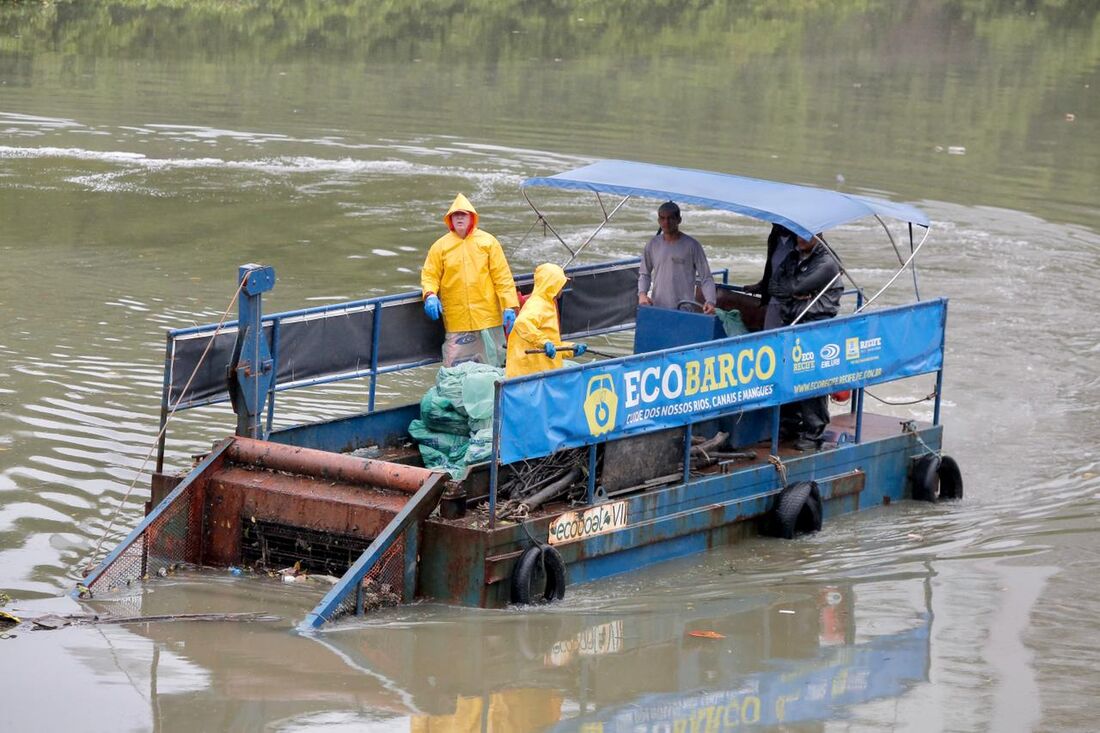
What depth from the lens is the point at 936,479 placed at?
13.4m

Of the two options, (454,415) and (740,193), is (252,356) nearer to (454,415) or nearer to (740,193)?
(454,415)

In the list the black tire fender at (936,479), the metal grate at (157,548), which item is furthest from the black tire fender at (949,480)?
the metal grate at (157,548)

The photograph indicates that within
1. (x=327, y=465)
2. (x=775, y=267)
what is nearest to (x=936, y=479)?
(x=775, y=267)

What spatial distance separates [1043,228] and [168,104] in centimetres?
1559

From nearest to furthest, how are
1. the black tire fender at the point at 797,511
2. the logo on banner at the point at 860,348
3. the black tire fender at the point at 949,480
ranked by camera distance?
the black tire fender at the point at 797,511, the logo on banner at the point at 860,348, the black tire fender at the point at 949,480

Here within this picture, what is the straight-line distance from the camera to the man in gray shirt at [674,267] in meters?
13.6

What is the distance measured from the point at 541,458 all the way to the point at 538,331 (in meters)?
0.96

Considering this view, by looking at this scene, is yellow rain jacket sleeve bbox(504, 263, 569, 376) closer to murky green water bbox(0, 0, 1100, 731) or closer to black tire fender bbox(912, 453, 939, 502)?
murky green water bbox(0, 0, 1100, 731)

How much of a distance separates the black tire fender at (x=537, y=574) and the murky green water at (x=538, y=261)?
0.61 ft

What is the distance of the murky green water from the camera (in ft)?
30.6

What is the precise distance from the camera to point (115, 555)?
33.3ft

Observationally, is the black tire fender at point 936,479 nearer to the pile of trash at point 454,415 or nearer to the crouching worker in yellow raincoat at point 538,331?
the crouching worker in yellow raincoat at point 538,331

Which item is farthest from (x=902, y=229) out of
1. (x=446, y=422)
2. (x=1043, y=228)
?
(x=446, y=422)

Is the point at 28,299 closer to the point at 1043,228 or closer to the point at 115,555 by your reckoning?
the point at 115,555
